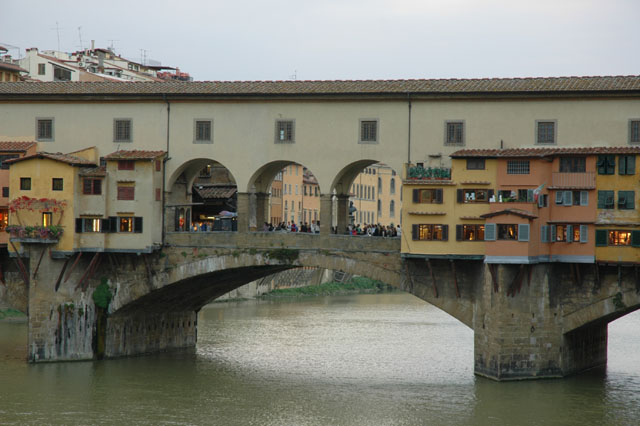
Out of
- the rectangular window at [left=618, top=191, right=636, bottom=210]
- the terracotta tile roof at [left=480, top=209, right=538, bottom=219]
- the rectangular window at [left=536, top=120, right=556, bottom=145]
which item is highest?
the rectangular window at [left=536, top=120, right=556, bottom=145]

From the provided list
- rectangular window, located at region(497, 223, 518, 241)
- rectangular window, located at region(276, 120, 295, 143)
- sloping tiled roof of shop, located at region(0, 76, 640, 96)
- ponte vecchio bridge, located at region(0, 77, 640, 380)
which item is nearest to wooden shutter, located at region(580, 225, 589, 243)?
ponte vecchio bridge, located at region(0, 77, 640, 380)

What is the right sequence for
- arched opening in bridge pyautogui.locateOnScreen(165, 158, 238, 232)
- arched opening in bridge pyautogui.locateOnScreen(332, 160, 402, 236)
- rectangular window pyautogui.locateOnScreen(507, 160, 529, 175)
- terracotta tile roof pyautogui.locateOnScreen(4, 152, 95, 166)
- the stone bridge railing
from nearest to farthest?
1. rectangular window pyautogui.locateOnScreen(507, 160, 529, 175)
2. the stone bridge railing
3. terracotta tile roof pyautogui.locateOnScreen(4, 152, 95, 166)
4. arched opening in bridge pyautogui.locateOnScreen(165, 158, 238, 232)
5. arched opening in bridge pyautogui.locateOnScreen(332, 160, 402, 236)

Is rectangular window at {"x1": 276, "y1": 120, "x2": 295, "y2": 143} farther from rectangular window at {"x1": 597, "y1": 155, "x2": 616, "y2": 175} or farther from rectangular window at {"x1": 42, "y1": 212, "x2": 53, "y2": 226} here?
rectangular window at {"x1": 597, "y1": 155, "x2": 616, "y2": 175}

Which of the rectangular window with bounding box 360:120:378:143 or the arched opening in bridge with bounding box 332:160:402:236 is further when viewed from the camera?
the arched opening in bridge with bounding box 332:160:402:236

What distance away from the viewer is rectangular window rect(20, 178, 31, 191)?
44250mm

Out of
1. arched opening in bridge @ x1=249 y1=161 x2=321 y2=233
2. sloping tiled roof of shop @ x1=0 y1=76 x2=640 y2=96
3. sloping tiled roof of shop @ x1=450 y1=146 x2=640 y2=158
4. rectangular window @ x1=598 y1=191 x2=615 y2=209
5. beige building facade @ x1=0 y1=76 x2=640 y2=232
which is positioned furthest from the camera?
arched opening in bridge @ x1=249 y1=161 x2=321 y2=233

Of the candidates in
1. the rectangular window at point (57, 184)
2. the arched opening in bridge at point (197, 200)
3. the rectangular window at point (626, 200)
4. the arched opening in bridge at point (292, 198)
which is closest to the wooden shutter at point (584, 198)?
the rectangular window at point (626, 200)

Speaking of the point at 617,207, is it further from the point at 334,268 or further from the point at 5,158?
the point at 5,158

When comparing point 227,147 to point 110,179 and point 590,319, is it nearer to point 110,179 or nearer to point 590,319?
point 110,179

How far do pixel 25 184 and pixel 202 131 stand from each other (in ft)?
22.6

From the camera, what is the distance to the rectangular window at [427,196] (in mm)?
40781

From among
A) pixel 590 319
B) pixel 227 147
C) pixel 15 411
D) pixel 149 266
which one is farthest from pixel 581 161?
pixel 15 411

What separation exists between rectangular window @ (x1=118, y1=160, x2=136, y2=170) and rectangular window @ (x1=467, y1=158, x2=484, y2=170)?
12603 mm

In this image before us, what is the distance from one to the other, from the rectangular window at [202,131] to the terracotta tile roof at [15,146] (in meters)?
6.76
